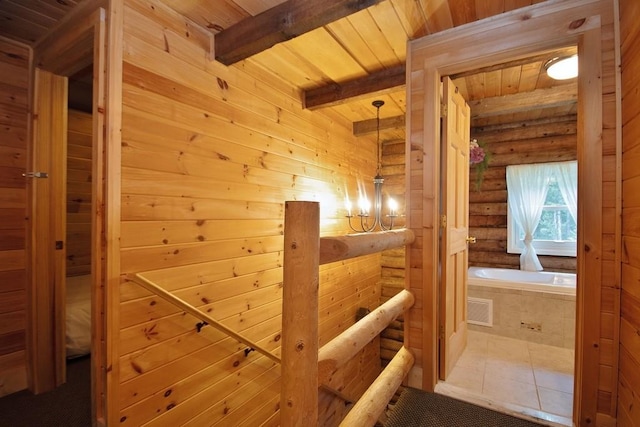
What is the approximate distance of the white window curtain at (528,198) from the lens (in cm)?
396

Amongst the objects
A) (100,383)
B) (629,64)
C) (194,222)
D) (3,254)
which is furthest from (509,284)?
(3,254)

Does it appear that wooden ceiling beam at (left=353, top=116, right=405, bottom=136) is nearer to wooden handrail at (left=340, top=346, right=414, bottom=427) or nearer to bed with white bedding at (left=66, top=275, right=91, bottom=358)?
wooden handrail at (left=340, top=346, right=414, bottom=427)

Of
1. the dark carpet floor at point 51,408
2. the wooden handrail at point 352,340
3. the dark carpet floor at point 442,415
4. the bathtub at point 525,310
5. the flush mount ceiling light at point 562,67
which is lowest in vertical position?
the dark carpet floor at point 51,408

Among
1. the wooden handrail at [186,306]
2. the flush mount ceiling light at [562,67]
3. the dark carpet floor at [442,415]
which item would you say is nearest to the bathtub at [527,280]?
the dark carpet floor at [442,415]

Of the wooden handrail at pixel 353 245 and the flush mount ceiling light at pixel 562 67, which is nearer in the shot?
the wooden handrail at pixel 353 245

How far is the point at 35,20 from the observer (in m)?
1.72

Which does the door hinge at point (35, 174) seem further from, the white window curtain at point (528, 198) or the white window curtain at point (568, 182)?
the white window curtain at point (568, 182)

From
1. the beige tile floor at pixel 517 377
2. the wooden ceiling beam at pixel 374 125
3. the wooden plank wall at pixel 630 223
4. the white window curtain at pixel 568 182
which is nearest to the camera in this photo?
the wooden plank wall at pixel 630 223

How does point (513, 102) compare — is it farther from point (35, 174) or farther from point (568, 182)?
point (35, 174)

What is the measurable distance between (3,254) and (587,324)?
359 cm

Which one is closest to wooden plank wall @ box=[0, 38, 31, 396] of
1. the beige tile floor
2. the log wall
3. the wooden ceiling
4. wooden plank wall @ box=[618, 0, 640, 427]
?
the wooden ceiling

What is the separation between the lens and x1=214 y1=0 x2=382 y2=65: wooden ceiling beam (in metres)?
1.48

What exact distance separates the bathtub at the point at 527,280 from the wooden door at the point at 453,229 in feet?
2.76

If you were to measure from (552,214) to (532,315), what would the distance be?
6.73 feet
